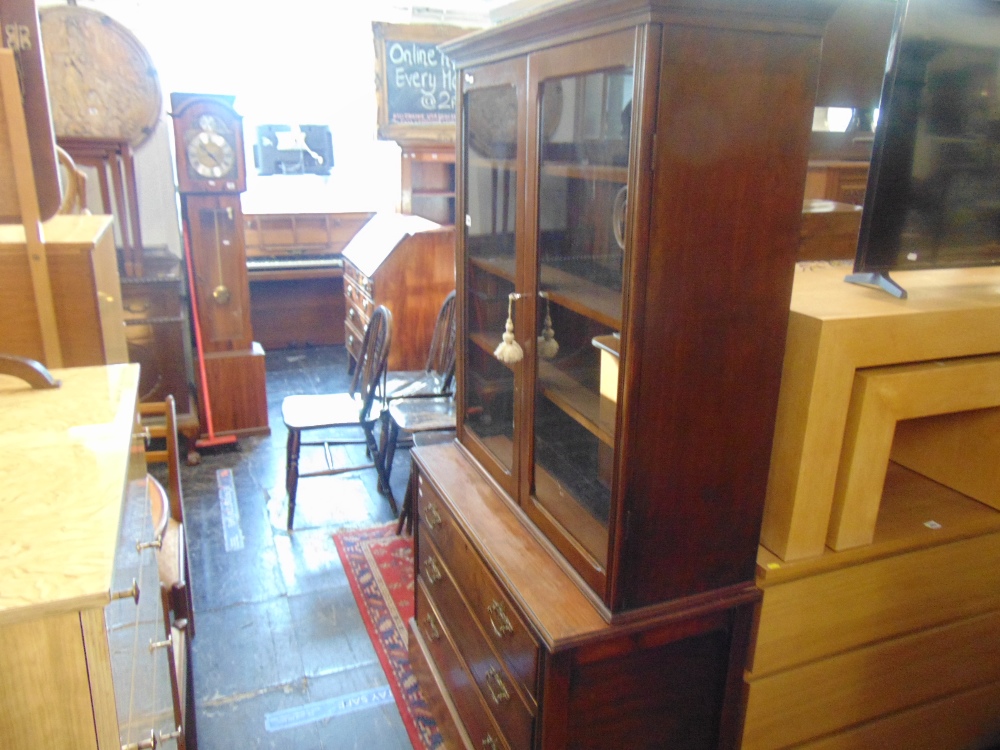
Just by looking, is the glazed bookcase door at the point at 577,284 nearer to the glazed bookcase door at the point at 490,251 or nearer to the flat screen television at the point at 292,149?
the glazed bookcase door at the point at 490,251

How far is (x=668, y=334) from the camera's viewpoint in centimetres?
111

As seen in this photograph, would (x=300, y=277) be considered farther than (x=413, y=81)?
Yes

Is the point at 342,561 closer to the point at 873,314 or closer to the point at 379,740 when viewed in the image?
the point at 379,740

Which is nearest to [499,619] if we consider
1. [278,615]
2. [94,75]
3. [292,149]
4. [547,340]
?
[547,340]

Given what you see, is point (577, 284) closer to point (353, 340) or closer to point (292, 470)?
point (292, 470)

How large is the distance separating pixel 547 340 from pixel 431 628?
96 cm

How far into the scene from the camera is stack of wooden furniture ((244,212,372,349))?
17.0 feet

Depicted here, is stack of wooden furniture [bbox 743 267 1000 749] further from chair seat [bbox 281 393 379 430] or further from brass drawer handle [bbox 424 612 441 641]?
chair seat [bbox 281 393 379 430]

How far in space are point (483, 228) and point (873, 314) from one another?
796 mm

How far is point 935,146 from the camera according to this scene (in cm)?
129

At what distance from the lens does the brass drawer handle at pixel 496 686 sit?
147 cm

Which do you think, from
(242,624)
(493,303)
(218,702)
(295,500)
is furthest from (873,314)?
(295,500)

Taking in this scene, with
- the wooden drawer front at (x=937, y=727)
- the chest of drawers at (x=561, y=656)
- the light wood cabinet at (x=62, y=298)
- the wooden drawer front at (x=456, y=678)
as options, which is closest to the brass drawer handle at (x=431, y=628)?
the wooden drawer front at (x=456, y=678)

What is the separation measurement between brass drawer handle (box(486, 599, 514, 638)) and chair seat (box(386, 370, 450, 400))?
1.67 meters
